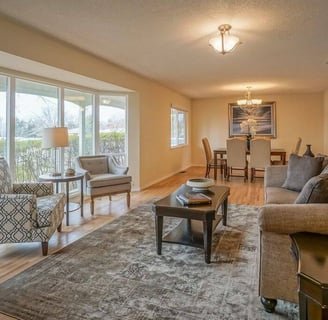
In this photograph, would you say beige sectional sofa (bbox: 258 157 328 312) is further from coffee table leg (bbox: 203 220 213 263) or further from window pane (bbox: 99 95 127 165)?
window pane (bbox: 99 95 127 165)

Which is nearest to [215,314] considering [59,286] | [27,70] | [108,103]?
[59,286]

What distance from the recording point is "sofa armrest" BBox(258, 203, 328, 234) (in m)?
1.63

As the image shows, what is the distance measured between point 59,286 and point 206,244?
1247 mm

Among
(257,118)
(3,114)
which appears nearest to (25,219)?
(3,114)

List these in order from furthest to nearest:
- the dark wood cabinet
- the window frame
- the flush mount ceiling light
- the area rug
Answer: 1. the window frame
2. the flush mount ceiling light
3. the area rug
4. the dark wood cabinet

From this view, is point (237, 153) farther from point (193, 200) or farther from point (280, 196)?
point (193, 200)

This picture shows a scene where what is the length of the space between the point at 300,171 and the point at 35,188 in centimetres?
311

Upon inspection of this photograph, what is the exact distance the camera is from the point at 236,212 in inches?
163

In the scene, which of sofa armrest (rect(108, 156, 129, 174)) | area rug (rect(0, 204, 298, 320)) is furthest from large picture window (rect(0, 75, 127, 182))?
area rug (rect(0, 204, 298, 320))

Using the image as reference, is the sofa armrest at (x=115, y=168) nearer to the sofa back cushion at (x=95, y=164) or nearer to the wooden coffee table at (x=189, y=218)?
the sofa back cushion at (x=95, y=164)

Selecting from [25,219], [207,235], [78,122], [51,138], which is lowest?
[207,235]

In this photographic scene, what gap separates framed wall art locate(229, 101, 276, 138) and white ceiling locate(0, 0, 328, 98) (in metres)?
3.08

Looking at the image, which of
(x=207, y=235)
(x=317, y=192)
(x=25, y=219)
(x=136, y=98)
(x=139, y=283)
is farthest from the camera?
(x=136, y=98)

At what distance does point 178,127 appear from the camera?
859 centimetres
